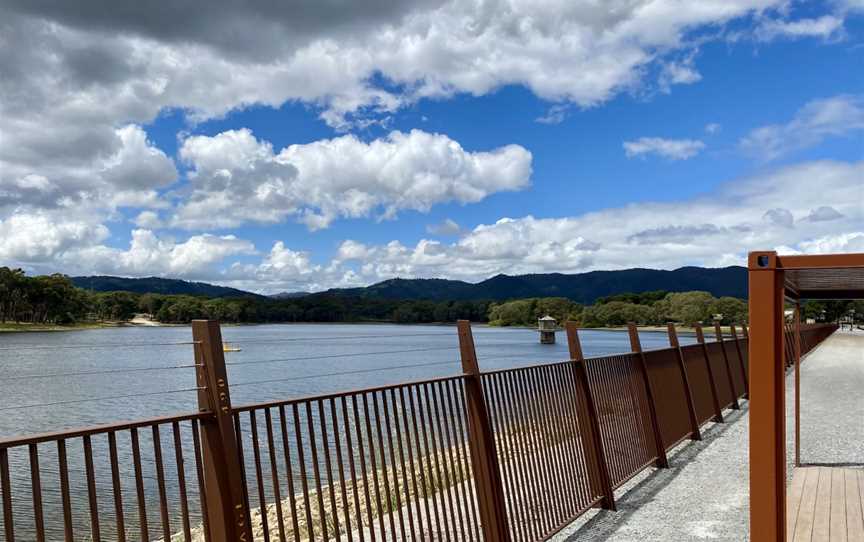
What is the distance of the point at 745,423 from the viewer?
1297 centimetres

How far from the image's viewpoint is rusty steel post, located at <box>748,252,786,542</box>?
358 centimetres

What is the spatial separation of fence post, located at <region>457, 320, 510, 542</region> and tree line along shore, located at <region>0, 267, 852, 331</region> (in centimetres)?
2643

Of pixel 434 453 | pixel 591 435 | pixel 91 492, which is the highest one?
pixel 91 492

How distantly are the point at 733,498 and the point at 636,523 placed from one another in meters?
1.65

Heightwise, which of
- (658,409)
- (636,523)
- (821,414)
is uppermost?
(658,409)

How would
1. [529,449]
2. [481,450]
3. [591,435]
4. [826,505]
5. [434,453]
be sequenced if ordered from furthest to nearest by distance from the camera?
[591,435] < [826,505] < [529,449] < [481,450] < [434,453]

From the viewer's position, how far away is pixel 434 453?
4.48m

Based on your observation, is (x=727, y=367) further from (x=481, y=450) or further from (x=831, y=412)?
(x=481, y=450)

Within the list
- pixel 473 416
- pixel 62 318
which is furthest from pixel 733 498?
pixel 62 318

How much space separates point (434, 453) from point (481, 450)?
1.79 ft

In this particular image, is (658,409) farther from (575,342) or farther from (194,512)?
(194,512)

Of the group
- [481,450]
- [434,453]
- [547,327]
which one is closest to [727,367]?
[481,450]

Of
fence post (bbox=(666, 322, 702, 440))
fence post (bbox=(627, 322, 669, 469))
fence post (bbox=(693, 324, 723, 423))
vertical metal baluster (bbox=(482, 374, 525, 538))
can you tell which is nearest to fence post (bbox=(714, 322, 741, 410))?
fence post (bbox=(693, 324, 723, 423))

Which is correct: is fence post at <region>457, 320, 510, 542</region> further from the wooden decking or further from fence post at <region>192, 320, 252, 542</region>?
fence post at <region>192, 320, 252, 542</region>
